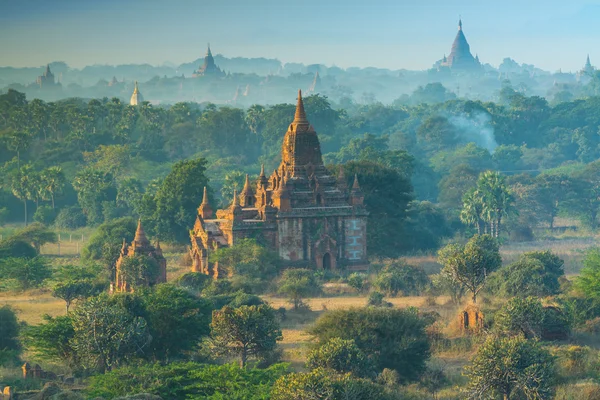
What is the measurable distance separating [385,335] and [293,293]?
15774mm

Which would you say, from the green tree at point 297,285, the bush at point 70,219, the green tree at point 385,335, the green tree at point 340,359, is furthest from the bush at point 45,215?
the green tree at point 340,359

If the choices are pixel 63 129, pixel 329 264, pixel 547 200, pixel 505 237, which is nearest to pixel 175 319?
pixel 329 264

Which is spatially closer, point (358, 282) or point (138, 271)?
point (138, 271)

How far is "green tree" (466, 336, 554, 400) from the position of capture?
38.5 m

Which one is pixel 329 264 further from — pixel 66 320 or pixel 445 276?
pixel 66 320

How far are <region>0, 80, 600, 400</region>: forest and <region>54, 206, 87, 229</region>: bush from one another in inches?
5.7

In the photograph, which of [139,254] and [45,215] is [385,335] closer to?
[139,254]

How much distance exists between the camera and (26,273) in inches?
2589

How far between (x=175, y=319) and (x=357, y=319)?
6208 mm

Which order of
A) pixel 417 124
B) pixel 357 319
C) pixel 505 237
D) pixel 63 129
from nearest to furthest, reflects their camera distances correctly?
pixel 357 319, pixel 505 237, pixel 63 129, pixel 417 124

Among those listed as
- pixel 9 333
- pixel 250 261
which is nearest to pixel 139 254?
pixel 250 261

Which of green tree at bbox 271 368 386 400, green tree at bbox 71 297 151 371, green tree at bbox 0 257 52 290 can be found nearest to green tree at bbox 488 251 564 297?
green tree at bbox 71 297 151 371

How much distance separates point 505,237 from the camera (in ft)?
290

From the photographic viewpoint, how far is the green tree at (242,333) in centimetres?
4459
